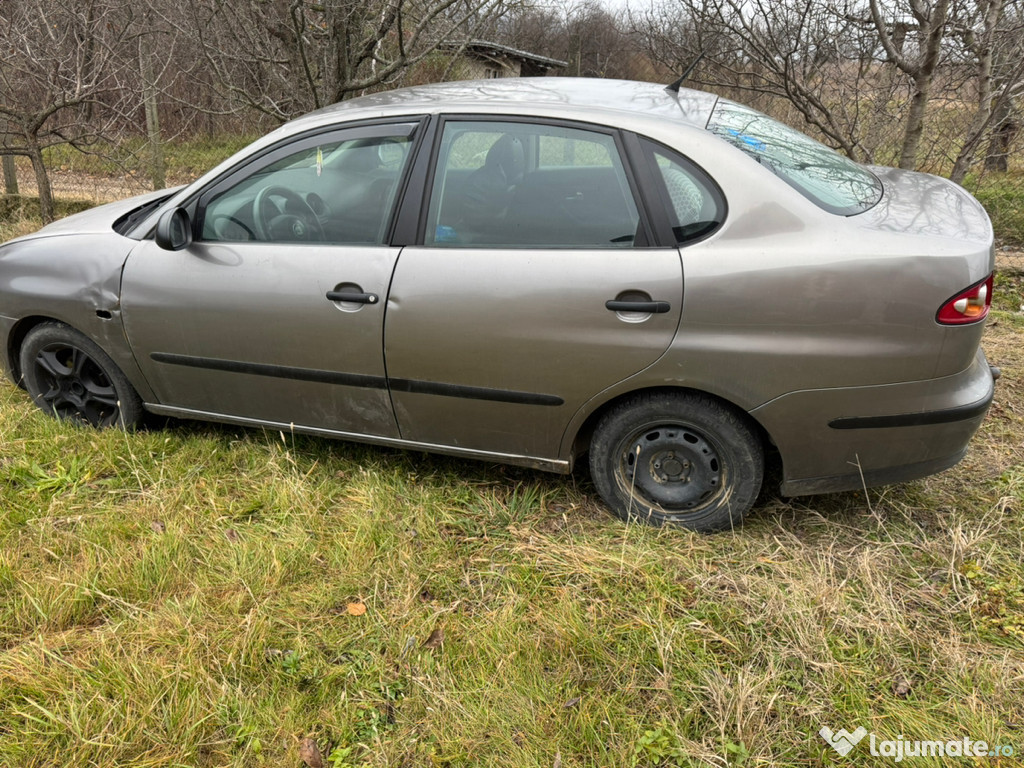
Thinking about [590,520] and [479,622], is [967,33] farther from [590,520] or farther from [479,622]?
[479,622]

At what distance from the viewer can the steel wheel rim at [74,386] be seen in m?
3.45

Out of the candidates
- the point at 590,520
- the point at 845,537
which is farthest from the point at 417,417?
the point at 845,537

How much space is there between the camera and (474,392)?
276cm

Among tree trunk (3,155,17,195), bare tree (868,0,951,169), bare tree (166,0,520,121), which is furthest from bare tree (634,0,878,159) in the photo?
tree trunk (3,155,17,195)

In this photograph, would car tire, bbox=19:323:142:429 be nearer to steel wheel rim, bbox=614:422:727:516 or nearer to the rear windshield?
steel wheel rim, bbox=614:422:727:516

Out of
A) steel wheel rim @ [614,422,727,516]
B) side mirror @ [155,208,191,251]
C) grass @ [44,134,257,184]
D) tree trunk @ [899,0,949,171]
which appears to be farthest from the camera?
grass @ [44,134,257,184]

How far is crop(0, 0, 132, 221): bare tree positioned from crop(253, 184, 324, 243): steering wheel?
14.1ft

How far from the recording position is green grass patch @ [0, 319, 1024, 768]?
2.00 metres

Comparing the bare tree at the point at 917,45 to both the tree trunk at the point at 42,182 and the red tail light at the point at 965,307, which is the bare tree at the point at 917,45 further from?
the tree trunk at the point at 42,182

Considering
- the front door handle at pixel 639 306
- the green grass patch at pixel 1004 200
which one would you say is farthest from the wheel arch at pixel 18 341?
the green grass patch at pixel 1004 200

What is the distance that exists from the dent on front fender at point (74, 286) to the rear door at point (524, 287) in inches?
53.6

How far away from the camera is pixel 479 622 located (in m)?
2.36

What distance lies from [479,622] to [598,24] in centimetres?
1501

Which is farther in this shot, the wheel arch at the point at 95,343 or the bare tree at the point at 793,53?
the bare tree at the point at 793,53
